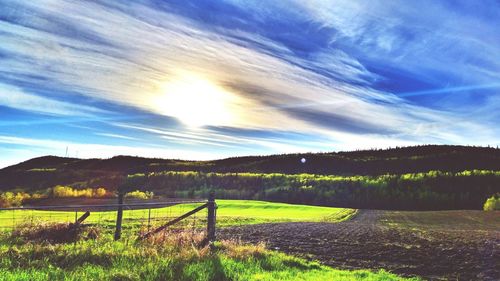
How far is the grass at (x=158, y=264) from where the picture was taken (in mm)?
11492

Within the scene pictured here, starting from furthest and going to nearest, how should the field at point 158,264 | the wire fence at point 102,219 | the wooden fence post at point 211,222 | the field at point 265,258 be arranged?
1. the wire fence at point 102,219
2. the wooden fence post at point 211,222
3. the field at point 265,258
4. the field at point 158,264

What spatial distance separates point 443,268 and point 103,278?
454 inches

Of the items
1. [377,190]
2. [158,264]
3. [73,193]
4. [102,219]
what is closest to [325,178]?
[377,190]

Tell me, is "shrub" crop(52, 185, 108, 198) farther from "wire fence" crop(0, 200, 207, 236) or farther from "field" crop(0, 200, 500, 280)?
"field" crop(0, 200, 500, 280)

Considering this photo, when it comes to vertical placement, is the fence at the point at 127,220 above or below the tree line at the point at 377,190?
below

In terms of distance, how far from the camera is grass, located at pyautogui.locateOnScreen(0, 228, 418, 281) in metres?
11.5

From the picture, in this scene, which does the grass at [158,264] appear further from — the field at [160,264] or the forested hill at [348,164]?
the forested hill at [348,164]

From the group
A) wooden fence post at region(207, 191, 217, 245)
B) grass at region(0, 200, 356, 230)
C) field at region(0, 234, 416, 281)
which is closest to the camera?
field at region(0, 234, 416, 281)

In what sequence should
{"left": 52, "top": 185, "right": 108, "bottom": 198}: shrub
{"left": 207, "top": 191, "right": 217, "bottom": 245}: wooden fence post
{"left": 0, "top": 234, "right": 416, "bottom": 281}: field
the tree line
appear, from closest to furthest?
{"left": 0, "top": 234, "right": 416, "bottom": 281}: field < {"left": 207, "top": 191, "right": 217, "bottom": 245}: wooden fence post < {"left": 52, "top": 185, "right": 108, "bottom": 198}: shrub < the tree line

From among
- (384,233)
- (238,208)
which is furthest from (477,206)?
(384,233)

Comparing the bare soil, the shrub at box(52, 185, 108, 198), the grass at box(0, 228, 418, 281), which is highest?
the shrub at box(52, 185, 108, 198)

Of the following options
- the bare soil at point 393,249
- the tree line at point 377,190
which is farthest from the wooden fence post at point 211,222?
the tree line at point 377,190

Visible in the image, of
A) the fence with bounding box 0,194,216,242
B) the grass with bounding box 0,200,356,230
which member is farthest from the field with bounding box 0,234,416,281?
the grass with bounding box 0,200,356,230

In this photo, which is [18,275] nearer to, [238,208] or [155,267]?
[155,267]
